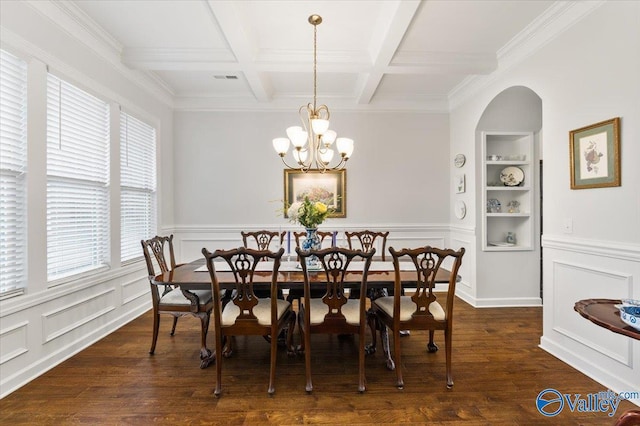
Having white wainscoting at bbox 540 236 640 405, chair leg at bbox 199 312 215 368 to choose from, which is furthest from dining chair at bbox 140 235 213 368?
white wainscoting at bbox 540 236 640 405

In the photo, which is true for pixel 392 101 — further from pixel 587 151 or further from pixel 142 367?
pixel 142 367

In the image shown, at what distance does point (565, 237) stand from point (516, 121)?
78.8 inches

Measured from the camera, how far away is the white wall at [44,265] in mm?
2229

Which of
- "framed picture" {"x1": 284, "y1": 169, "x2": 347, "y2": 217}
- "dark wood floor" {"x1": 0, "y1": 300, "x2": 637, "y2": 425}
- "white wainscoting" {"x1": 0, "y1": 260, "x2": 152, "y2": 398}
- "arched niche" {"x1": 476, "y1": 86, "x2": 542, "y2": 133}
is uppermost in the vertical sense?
"arched niche" {"x1": 476, "y1": 86, "x2": 542, "y2": 133}

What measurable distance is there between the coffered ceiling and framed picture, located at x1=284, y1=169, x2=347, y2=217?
1212 millimetres

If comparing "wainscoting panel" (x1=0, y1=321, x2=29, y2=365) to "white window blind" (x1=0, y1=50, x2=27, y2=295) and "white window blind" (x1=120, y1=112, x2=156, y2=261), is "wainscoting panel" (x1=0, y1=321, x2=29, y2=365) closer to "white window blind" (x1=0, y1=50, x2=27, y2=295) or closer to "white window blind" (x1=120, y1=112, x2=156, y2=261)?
"white window blind" (x1=0, y1=50, x2=27, y2=295)

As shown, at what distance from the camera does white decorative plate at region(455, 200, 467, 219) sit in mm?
4391

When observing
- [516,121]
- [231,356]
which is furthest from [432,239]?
[231,356]

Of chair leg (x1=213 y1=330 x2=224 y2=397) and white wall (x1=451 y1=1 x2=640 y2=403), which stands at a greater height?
white wall (x1=451 y1=1 x2=640 y2=403)

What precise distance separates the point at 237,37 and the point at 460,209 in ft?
11.6

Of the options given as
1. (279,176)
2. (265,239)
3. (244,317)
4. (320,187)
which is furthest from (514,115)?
(244,317)

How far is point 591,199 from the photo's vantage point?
243cm

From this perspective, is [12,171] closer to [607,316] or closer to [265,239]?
[265,239]

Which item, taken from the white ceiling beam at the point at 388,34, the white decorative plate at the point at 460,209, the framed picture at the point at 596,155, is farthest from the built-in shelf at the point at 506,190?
the white ceiling beam at the point at 388,34
